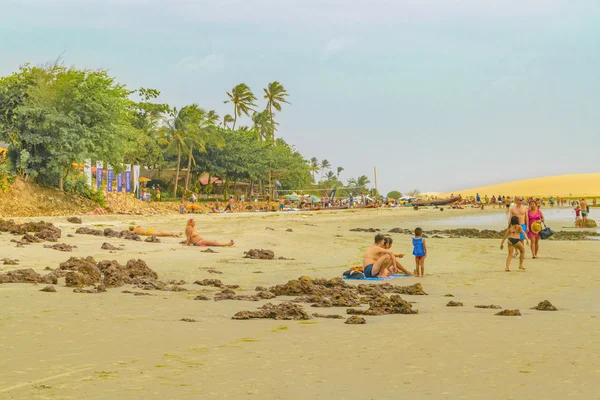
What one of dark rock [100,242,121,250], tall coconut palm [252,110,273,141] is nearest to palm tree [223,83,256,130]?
tall coconut palm [252,110,273,141]

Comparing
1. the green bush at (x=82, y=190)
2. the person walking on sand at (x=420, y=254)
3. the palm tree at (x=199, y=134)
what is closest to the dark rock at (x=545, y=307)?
the person walking on sand at (x=420, y=254)

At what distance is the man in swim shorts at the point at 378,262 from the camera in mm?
13766

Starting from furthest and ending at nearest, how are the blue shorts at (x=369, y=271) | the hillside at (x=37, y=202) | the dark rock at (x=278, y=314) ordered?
the hillside at (x=37, y=202), the blue shorts at (x=369, y=271), the dark rock at (x=278, y=314)

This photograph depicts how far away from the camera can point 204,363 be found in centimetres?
575

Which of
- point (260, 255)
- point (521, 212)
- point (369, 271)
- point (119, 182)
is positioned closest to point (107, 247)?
point (260, 255)

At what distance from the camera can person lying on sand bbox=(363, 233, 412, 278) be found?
13.8m

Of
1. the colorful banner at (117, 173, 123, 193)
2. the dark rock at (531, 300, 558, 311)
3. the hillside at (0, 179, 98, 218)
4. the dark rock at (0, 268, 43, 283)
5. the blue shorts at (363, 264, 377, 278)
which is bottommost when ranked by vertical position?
the dark rock at (531, 300, 558, 311)

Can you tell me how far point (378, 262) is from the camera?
13766 millimetres

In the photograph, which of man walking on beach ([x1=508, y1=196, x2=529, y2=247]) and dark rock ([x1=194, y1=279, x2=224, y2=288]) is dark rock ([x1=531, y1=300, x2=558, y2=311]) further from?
man walking on beach ([x1=508, y1=196, x2=529, y2=247])

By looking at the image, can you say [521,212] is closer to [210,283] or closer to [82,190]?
[210,283]

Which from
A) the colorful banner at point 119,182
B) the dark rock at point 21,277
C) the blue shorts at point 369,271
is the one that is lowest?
the blue shorts at point 369,271

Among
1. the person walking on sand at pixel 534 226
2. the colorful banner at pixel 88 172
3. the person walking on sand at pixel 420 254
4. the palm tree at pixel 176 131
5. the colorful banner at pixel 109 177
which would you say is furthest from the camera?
the palm tree at pixel 176 131

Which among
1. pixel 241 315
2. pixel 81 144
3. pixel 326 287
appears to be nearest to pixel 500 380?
pixel 241 315

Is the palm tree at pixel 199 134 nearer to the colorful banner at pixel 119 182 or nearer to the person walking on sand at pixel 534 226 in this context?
the colorful banner at pixel 119 182
